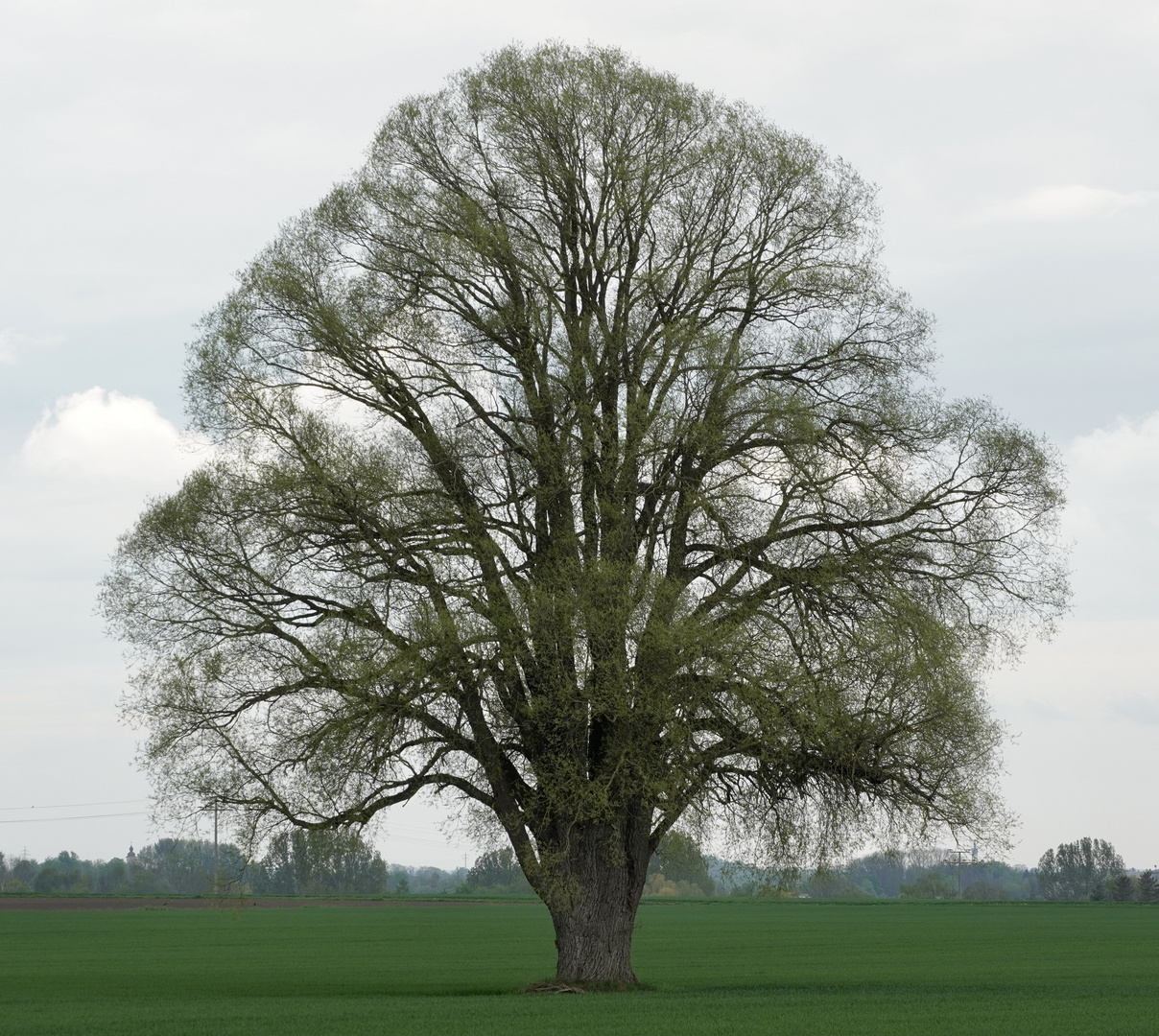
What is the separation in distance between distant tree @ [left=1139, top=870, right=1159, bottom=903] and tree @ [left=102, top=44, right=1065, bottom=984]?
439 feet

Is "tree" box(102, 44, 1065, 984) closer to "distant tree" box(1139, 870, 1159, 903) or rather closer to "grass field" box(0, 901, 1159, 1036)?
"grass field" box(0, 901, 1159, 1036)

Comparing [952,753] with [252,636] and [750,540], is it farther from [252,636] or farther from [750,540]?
[252,636]

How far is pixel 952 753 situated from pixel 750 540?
5.25 meters

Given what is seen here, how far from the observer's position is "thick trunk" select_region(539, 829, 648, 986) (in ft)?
86.6

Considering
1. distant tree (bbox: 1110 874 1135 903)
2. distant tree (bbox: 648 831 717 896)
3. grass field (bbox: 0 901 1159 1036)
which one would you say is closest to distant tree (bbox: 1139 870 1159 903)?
distant tree (bbox: 1110 874 1135 903)

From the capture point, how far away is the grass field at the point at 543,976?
2416 centimetres

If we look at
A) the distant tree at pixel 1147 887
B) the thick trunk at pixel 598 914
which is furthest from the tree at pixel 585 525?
the distant tree at pixel 1147 887

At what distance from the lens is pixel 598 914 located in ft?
87.4

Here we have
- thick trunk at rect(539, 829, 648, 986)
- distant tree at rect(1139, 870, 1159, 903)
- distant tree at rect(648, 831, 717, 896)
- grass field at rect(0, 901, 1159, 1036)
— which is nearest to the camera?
grass field at rect(0, 901, 1159, 1036)

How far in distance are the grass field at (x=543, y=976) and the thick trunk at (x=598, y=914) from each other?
80 centimetres

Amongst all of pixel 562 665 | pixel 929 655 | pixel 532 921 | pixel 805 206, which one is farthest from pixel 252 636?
pixel 532 921

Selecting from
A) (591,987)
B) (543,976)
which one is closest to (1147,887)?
(543,976)

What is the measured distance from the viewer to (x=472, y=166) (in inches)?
1169

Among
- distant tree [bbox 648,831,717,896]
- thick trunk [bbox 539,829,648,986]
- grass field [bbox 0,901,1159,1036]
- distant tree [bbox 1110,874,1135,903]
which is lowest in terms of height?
distant tree [bbox 1110,874,1135,903]
